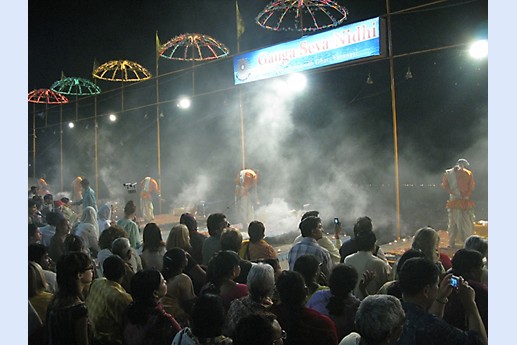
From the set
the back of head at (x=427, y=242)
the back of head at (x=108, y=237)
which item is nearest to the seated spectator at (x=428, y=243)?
the back of head at (x=427, y=242)

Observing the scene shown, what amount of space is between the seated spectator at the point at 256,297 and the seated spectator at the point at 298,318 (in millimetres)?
108

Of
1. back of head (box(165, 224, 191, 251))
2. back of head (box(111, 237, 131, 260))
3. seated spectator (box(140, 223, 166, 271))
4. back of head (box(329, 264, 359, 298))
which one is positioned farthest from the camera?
back of head (box(165, 224, 191, 251))

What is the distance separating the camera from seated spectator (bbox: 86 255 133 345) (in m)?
3.33

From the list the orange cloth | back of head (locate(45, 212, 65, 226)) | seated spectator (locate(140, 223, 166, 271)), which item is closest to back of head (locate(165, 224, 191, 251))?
seated spectator (locate(140, 223, 166, 271))

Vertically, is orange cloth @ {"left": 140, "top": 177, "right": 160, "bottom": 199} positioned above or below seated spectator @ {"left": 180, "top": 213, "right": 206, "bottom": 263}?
above

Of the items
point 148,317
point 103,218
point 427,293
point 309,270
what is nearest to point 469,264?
point 427,293

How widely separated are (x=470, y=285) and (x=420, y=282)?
2.27ft

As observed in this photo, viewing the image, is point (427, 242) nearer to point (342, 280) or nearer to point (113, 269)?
point (342, 280)

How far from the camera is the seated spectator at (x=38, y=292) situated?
346cm

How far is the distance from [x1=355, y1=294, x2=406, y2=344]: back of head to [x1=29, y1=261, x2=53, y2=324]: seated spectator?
2.45 metres

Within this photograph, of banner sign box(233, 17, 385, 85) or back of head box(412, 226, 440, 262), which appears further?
banner sign box(233, 17, 385, 85)

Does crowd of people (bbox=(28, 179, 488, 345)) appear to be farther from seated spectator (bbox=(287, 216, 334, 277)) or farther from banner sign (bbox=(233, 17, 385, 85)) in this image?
banner sign (bbox=(233, 17, 385, 85))

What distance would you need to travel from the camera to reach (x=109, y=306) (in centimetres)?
337

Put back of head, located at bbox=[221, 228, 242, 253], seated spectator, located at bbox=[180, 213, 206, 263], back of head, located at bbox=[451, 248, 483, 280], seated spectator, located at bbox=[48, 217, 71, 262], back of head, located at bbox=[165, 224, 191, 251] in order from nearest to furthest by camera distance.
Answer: back of head, located at bbox=[451, 248, 483, 280] < back of head, located at bbox=[221, 228, 242, 253] < back of head, located at bbox=[165, 224, 191, 251] < seated spectator, located at bbox=[180, 213, 206, 263] < seated spectator, located at bbox=[48, 217, 71, 262]
